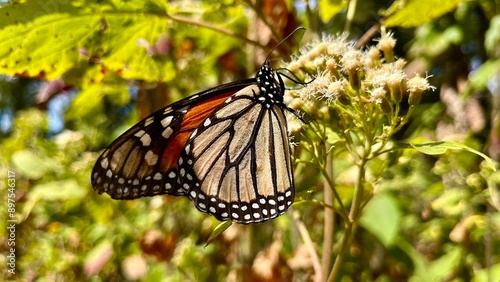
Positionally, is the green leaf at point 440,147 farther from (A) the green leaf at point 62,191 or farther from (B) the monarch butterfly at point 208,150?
(A) the green leaf at point 62,191

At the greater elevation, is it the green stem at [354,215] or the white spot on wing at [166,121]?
the white spot on wing at [166,121]

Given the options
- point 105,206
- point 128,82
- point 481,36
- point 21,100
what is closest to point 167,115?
point 128,82

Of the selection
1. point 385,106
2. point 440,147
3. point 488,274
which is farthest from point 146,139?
point 488,274

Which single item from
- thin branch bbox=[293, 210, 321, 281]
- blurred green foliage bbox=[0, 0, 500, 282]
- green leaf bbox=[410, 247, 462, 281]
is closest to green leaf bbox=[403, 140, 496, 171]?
blurred green foliage bbox=[0, 0, 500, 282]

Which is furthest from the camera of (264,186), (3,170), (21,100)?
(21,100)

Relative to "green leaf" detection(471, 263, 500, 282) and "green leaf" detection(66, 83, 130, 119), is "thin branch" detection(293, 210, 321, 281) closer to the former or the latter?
"green leaf" detection(471, 263, 500, 282)

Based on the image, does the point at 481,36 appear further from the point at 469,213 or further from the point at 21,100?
the point at 21,100

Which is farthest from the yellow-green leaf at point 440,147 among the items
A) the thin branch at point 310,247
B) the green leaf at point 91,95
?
the green leaf at point 91,95
